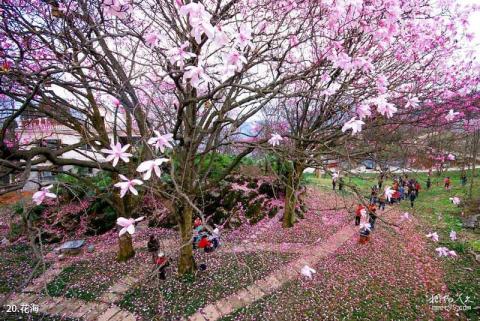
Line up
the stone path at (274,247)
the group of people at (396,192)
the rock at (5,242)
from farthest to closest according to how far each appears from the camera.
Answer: the rock at (5,242)
the stone path at (274,247)
the group of people at (396,192)

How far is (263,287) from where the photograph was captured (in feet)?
22.3

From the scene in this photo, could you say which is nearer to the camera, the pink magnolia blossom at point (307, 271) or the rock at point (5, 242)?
the pink magnolia blossom at point (307, 271)

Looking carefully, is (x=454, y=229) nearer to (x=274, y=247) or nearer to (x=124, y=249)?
(x=274, y=247)

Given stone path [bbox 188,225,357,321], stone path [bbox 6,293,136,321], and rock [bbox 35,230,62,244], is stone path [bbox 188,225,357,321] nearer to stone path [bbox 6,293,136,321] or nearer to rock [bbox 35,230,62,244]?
stone path [bbox 6,293,136,321]

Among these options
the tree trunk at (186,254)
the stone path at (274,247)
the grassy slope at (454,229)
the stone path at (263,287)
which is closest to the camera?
the stone path at (263,287)

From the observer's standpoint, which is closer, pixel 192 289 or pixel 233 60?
pixel 233 60

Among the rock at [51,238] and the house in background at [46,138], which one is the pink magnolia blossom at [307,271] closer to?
the house in background at [46,138]

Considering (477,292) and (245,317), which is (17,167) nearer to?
(245,317)

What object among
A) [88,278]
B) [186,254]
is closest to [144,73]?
[186,254]

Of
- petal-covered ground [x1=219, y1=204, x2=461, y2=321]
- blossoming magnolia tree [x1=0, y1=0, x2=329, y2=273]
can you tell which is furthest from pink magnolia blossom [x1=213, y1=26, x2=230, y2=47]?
petal-covered ground [x1=219, y1=204, x2=461, y2=321]

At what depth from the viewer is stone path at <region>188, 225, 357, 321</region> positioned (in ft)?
19.1

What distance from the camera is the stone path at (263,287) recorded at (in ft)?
19.1

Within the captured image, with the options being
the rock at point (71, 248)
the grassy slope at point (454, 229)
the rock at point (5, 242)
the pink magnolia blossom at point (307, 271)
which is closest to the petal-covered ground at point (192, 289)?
the pink magnolia blossom at point (307, 271)

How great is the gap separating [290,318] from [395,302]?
8.84ft
